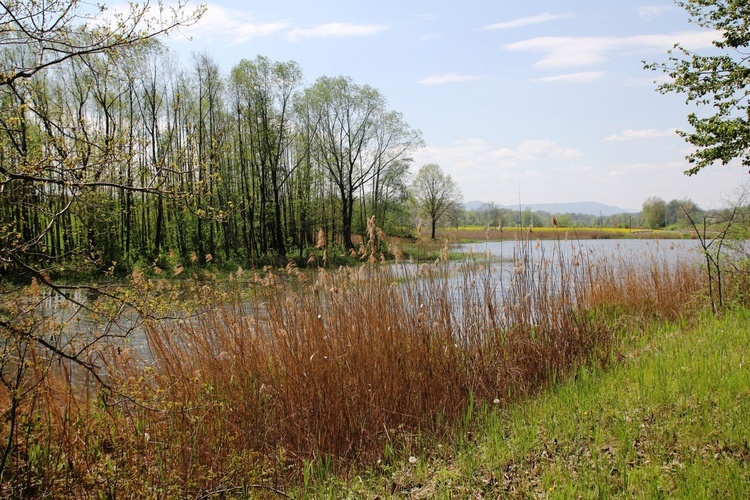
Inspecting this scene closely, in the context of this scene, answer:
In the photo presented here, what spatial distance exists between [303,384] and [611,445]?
245cm

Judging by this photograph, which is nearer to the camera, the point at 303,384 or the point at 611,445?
the point at 611,445

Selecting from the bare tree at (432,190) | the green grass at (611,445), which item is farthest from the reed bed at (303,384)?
the bare tree at (432,190)

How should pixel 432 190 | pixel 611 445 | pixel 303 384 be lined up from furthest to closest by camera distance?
pixel 432 190, pixel 303 384, pixel 611 445

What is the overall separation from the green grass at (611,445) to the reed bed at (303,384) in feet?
1.18

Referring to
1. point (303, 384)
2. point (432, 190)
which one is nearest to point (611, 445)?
point (303, 384)

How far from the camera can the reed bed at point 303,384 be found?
12.0ft

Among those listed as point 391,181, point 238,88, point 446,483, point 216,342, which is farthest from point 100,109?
point 446,483

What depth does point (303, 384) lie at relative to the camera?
4402 mm

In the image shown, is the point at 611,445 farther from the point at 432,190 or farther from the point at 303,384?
the point at 432,190

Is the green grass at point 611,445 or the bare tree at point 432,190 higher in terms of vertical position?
the bare tree at point 432,190

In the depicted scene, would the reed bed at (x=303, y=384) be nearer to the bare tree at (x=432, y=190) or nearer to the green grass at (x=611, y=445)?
the green grass at (x=611, y=445)

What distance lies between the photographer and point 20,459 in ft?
11.2

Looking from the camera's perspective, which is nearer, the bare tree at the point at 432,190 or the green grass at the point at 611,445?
the green grass at the point at 611,445

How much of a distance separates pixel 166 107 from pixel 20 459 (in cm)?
2761
